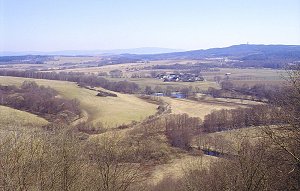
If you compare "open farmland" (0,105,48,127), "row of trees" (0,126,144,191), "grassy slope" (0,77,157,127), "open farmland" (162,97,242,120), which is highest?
"row of trees" (0,126,144,191)

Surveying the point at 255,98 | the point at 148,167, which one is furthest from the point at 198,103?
the point at 148,167

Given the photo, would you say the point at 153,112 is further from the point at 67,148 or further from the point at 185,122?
the point at 67,148

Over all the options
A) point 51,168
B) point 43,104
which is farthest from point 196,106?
point 51,168

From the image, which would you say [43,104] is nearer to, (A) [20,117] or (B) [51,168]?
(A) [20,117]

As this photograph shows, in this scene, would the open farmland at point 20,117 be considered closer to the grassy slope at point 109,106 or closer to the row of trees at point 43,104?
the row of trees at point 43,104

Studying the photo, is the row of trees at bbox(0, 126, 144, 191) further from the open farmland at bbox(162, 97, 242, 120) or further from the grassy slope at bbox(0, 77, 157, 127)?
the open farmland at bbox(162, 97, 242, 120)

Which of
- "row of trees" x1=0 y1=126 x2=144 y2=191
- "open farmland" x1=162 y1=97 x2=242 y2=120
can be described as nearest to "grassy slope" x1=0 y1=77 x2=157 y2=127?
"open farmland" x1=162 y1=97 x2=242 y2=120
